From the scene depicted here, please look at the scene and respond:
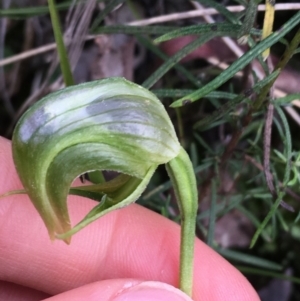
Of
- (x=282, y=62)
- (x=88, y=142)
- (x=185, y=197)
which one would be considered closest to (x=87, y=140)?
(x=88, y=142)

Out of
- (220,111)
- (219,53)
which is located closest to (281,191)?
(220,111)

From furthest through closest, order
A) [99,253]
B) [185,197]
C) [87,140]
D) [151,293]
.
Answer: [99,253] → [151,293] → [185,197] → [87,140]

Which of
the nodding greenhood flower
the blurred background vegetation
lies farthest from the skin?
the nodding greenhood flower

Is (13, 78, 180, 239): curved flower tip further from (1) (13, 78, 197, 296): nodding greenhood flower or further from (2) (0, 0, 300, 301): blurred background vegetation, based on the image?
(2) (0, 0, 300, 301): blurred background vegetation

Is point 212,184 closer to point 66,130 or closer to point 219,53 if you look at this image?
point 219,53

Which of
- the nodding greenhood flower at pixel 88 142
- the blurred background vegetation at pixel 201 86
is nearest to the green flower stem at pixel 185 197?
the nodding greenhood flower at pixel 88 142

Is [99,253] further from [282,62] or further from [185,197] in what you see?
[282,62]
